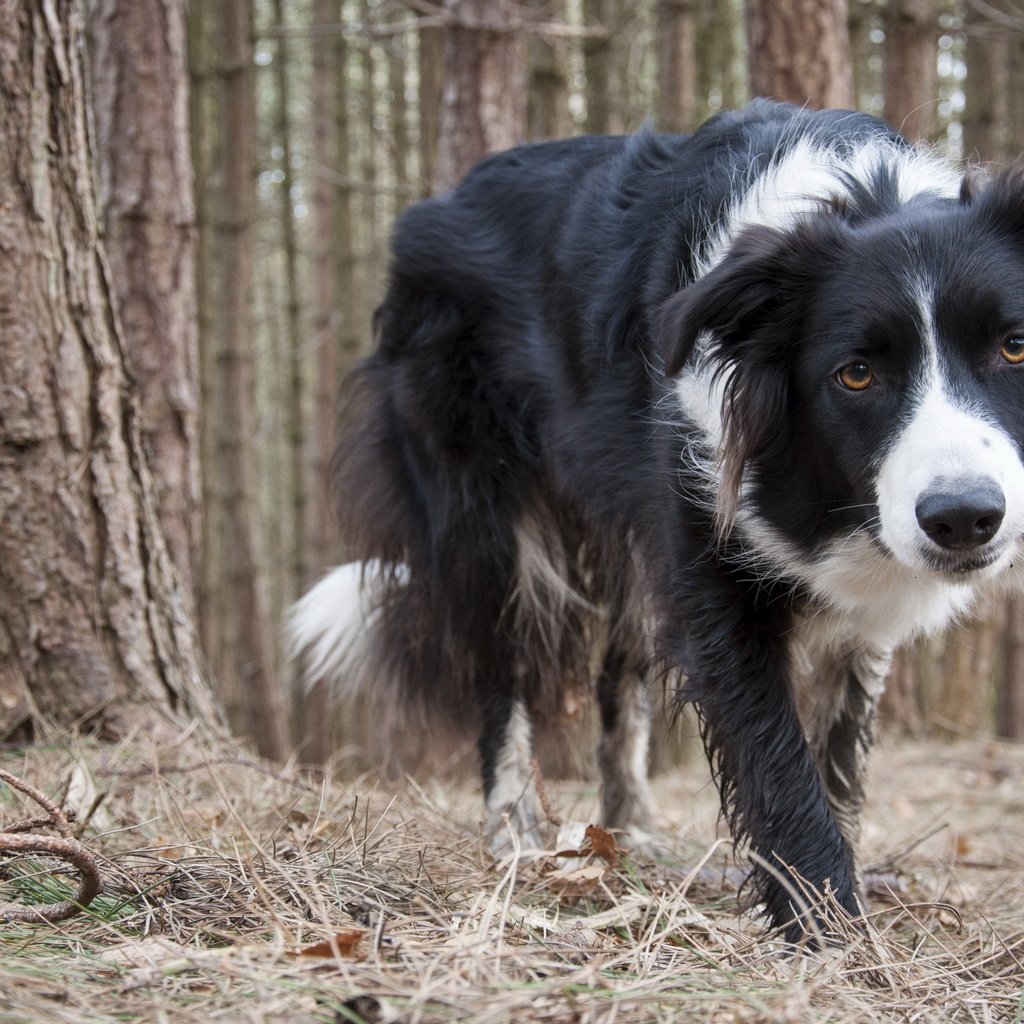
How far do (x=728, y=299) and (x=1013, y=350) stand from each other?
613 millimetres

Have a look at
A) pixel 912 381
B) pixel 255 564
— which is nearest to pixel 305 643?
pixel 912 381

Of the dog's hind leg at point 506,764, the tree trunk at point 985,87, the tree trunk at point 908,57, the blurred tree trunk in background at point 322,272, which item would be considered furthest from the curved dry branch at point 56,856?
the blurred tree trunk in background at point 322,272

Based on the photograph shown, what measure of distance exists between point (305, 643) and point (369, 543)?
0.51 meters

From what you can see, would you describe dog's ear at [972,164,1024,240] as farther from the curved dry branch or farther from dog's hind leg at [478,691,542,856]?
the curved dry branch

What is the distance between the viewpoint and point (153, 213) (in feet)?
16.9

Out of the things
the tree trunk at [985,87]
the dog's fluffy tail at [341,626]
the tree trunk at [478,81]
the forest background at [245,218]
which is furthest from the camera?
the tree trunk at [985,87]

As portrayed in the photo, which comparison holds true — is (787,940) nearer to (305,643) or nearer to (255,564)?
(305,643)

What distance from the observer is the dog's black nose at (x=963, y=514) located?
234cm

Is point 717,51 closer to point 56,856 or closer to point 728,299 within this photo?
point 728,299

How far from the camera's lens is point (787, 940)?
2.76 metres

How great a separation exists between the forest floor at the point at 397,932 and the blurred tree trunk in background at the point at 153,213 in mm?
1699

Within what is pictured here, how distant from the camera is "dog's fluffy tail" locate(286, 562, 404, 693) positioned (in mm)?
4633

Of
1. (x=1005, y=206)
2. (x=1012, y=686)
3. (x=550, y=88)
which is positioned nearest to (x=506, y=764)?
(x=1005, y=206)

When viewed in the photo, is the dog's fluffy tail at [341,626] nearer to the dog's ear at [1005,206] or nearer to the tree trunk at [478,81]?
the tree trunk at [478,81]
